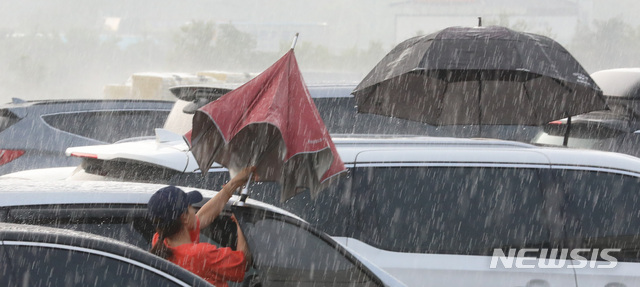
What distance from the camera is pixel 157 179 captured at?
4.90 meters

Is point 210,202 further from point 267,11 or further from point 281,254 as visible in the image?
point 267,11

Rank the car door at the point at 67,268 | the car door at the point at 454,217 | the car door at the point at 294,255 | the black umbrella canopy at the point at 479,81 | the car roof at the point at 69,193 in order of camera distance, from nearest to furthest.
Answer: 1. the car door at the point at 67,268
2. the car roof at the point at 69,193
3. the car door at the point at 294,255
4. the car door at the point at 454,217
5. the black umbrella canopy at the point at 479,81

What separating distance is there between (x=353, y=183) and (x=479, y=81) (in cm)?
277

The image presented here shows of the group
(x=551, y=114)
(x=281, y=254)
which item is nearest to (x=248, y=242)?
(x=281, y=254)

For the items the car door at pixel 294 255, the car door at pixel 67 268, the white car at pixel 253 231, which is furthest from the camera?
the car door at pixel 294 255

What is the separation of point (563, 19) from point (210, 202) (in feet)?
389

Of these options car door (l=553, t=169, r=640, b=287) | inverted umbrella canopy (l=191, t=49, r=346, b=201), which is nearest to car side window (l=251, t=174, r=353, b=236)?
inverted umbrella canopy (l=191, t=49, r=346, b=201)

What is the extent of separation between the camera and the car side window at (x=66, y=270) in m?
2.63

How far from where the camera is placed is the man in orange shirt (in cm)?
356

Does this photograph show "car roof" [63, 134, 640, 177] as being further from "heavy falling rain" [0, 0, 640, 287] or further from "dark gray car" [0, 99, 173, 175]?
"dark gray car" [0, 99, 173, 175]

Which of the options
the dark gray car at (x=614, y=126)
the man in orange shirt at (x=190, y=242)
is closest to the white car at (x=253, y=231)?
the man in orange shirt at (x=190, y=242)

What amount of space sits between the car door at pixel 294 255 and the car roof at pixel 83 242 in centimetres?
114

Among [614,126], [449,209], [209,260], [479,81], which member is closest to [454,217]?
[449,209]

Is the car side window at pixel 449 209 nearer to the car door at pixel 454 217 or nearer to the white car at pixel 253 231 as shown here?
the car door at pixel 454 217
